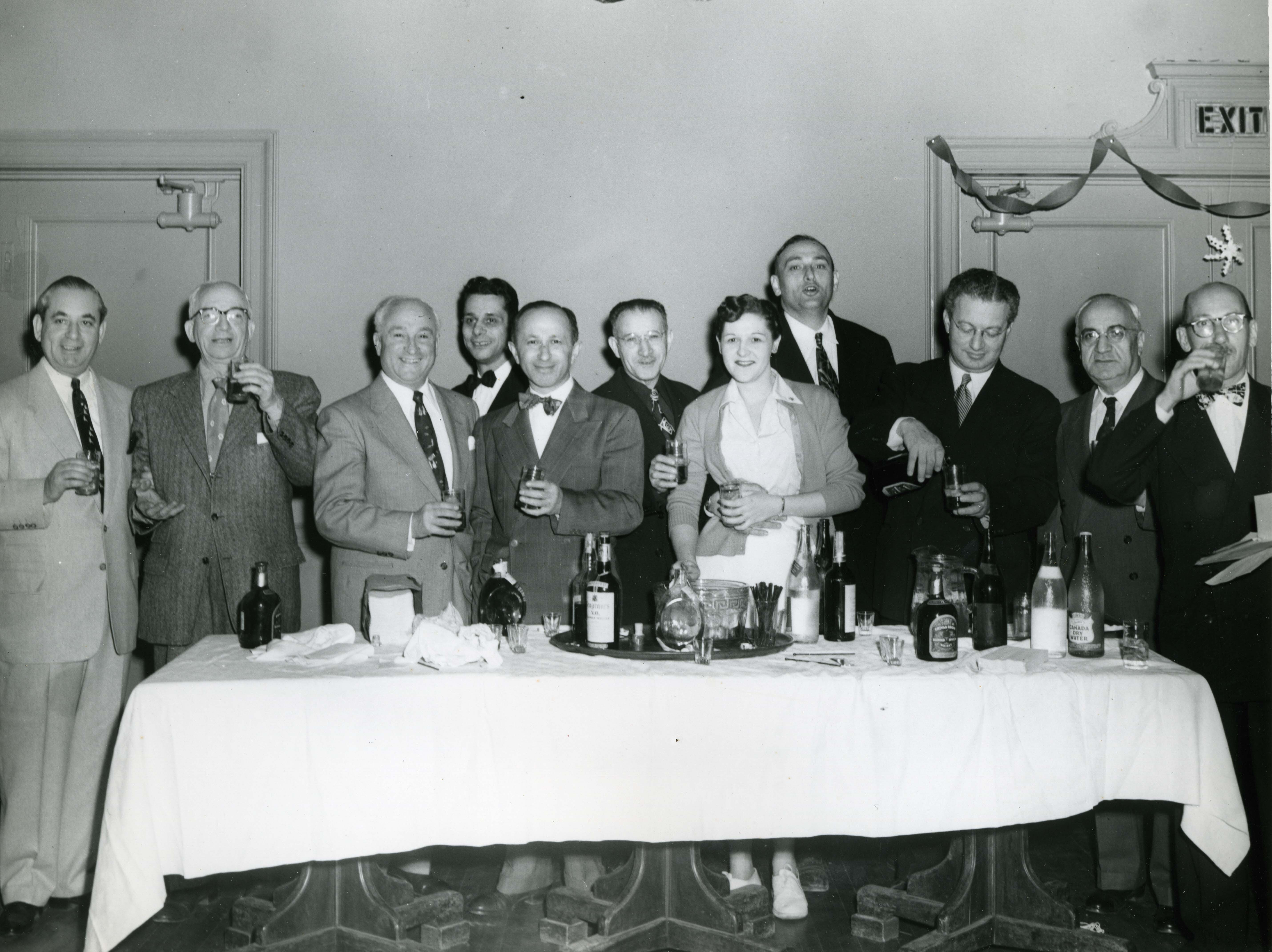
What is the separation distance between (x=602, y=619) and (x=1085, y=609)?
127 centimetres

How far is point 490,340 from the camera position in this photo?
14.4 feet

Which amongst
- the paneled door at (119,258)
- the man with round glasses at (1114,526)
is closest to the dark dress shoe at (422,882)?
the man with round glasses at (1114,526)

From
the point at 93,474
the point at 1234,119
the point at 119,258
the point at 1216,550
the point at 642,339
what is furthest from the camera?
the point at 119,258

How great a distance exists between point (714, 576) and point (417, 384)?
43.9 inches

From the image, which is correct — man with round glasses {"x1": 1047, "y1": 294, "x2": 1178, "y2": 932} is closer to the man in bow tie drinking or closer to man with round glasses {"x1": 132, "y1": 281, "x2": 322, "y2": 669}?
the man in bow tie drinking

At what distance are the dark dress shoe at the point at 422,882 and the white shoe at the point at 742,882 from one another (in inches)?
31.8

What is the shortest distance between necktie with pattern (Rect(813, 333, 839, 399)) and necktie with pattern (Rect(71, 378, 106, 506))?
96.7 inches

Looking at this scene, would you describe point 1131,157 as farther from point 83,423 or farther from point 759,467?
point 83,423

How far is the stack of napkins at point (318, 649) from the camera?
257cm

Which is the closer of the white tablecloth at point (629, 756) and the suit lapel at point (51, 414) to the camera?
the white tablecloth at point (629, 756)

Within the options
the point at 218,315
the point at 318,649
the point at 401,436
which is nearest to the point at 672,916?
the point at 318,649

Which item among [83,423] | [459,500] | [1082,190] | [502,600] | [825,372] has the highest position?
Result: [1082,190]

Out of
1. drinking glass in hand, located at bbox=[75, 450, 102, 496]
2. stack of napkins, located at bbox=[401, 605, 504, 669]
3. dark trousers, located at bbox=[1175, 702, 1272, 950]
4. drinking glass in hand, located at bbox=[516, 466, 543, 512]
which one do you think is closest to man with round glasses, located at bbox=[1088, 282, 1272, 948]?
dark trousers, located at bbox=[1175, 702, 1272, 950]

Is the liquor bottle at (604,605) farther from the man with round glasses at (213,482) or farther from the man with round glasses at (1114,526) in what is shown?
the man with round glasses at (1114,526)
